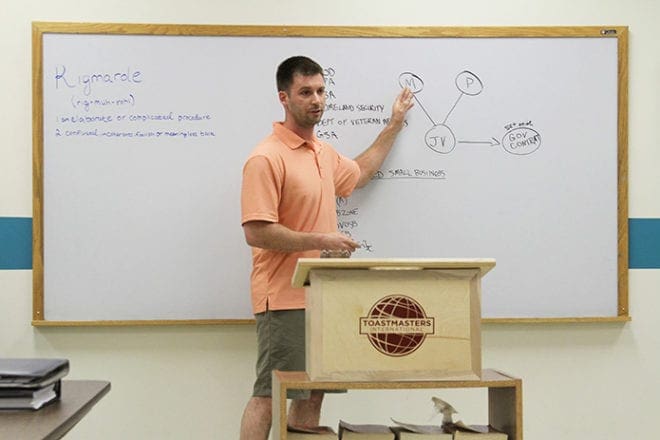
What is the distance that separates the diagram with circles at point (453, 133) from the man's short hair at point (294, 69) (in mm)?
468

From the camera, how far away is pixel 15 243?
3.52 meters

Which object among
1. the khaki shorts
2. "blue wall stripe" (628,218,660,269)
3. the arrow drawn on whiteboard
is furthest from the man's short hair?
"blue wall stripe" (628,218,660,269)

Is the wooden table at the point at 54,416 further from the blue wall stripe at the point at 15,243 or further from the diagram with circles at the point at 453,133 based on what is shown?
the diagram with circles at the point at 453,133

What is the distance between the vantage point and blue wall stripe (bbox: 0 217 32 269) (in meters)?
3.51

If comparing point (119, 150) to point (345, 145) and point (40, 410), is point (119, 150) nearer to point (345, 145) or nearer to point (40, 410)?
point (345, 145)

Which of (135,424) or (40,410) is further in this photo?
(135,424)

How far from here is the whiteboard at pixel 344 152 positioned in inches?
139

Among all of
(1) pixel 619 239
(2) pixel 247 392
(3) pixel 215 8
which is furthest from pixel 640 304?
(3) pixel 215 8

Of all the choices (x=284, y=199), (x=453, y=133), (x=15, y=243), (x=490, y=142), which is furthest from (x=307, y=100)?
(x=15, y=243)

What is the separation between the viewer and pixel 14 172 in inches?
139

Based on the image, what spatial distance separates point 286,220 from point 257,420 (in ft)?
2.34

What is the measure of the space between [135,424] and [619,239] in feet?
6.80

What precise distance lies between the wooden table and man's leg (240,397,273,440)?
3.40 feet

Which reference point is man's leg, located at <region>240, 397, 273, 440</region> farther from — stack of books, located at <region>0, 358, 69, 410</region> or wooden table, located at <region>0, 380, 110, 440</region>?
stack of books, located at <region>0, 358, 69, 410</region>
